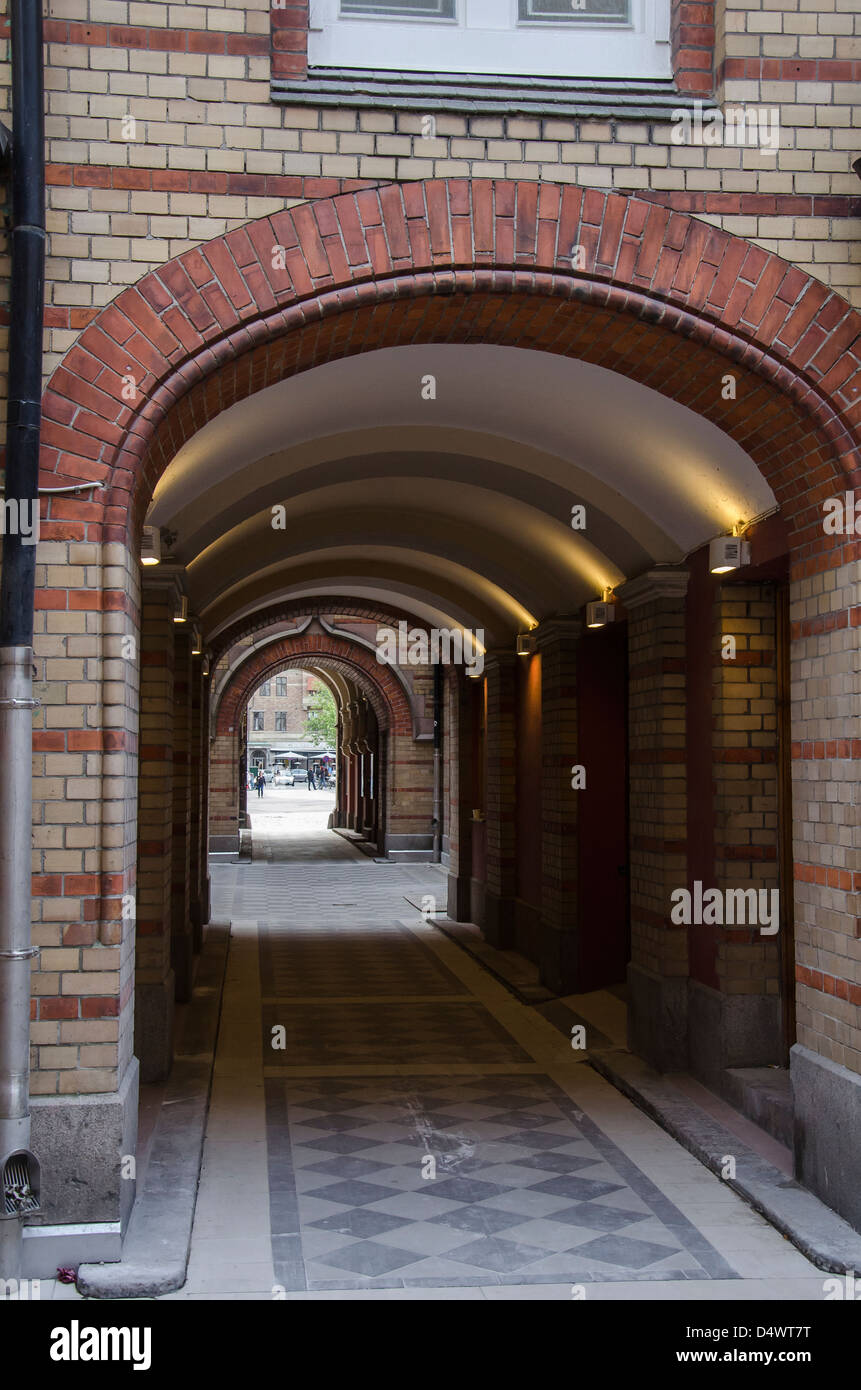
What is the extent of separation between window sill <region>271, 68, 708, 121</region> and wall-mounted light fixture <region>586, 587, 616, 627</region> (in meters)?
4.44

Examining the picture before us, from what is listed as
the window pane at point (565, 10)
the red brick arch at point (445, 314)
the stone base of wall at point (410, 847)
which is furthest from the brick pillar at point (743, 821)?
the stone base of wall at point (410, 847)

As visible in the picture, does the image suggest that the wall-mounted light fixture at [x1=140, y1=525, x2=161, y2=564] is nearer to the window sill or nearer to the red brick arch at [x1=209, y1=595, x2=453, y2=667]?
the window sill

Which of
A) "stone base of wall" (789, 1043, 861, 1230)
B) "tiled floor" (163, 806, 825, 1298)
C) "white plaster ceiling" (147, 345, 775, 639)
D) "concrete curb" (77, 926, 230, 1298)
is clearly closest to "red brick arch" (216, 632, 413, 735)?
"white plaster ceiling" (147, 345, 775, 639)

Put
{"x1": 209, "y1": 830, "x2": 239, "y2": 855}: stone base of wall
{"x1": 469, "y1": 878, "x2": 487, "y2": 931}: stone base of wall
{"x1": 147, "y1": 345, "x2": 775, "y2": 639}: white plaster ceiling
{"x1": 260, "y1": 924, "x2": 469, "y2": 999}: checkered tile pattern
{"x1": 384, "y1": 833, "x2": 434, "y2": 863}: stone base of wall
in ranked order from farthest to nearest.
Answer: {"x1": 209, "y1": 830, "x2": 239, "y2": 855}: stone base of wall
{"x1": 384, "y1": 833, "x2": 434, "y2": 863}: stone base of wall
{"x1": 469, "y1": 878, "x2": 487, "y2": 931}: stone base of wall
{"x1": 260, "y1": 924, "x2": 469, "y2": 999}: checkered tile pattern
{"x1": 147, "y1": 345, "x2": 775, "y2": 639}: white plaster ceiling

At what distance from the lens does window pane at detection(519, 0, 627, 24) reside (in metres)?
5.55

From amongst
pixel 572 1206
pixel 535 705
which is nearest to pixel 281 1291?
pixel 572 1206

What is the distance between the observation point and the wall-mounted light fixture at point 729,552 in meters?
6.83

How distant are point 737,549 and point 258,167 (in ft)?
10.8

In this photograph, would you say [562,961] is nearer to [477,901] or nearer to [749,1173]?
[749,1173]

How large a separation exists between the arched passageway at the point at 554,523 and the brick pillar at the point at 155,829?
18mm

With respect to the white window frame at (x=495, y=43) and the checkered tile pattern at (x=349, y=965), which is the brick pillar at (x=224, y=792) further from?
the white window frame at (x=495, y=43)

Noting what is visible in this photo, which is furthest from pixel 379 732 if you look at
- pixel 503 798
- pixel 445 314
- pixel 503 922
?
pixel 445 314

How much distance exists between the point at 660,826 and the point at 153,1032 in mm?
3462

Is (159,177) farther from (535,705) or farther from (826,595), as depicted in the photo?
(535,705)
